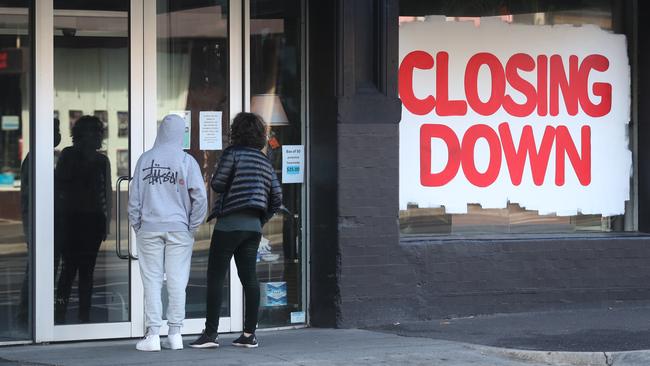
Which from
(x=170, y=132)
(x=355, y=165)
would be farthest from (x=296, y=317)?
(x=170, y=132)

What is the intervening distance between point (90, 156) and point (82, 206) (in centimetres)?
41

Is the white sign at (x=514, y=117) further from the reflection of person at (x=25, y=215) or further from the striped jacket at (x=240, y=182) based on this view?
the reflection of person at (x=25, y=215)

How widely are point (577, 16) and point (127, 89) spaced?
14.9 ft

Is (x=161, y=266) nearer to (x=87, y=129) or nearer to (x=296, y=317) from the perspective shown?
(x=87, y=129)

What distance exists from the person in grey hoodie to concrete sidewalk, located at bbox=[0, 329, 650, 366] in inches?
14.9

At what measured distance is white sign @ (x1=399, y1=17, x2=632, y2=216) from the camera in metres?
9.88

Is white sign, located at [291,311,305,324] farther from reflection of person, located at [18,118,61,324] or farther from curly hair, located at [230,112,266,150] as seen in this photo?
reflection of person, located at [18,118,61,324]

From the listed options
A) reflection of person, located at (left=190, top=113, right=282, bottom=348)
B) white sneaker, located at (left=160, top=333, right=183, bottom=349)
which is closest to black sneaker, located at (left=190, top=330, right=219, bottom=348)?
reflection of person, located at (left=190, top=113, right=282, bottom=348)

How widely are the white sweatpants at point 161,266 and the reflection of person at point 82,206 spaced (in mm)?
1002

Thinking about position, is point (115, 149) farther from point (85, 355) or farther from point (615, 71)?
point (615, 71)

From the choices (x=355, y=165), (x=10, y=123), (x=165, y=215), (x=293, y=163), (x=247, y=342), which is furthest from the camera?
(x=293, y=163)

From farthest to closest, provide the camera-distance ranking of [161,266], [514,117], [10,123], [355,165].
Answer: [514,117], [355,165], [10,123], [161,266]

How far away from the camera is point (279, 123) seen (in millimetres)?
9305

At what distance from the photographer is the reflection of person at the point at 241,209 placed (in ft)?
25.6
